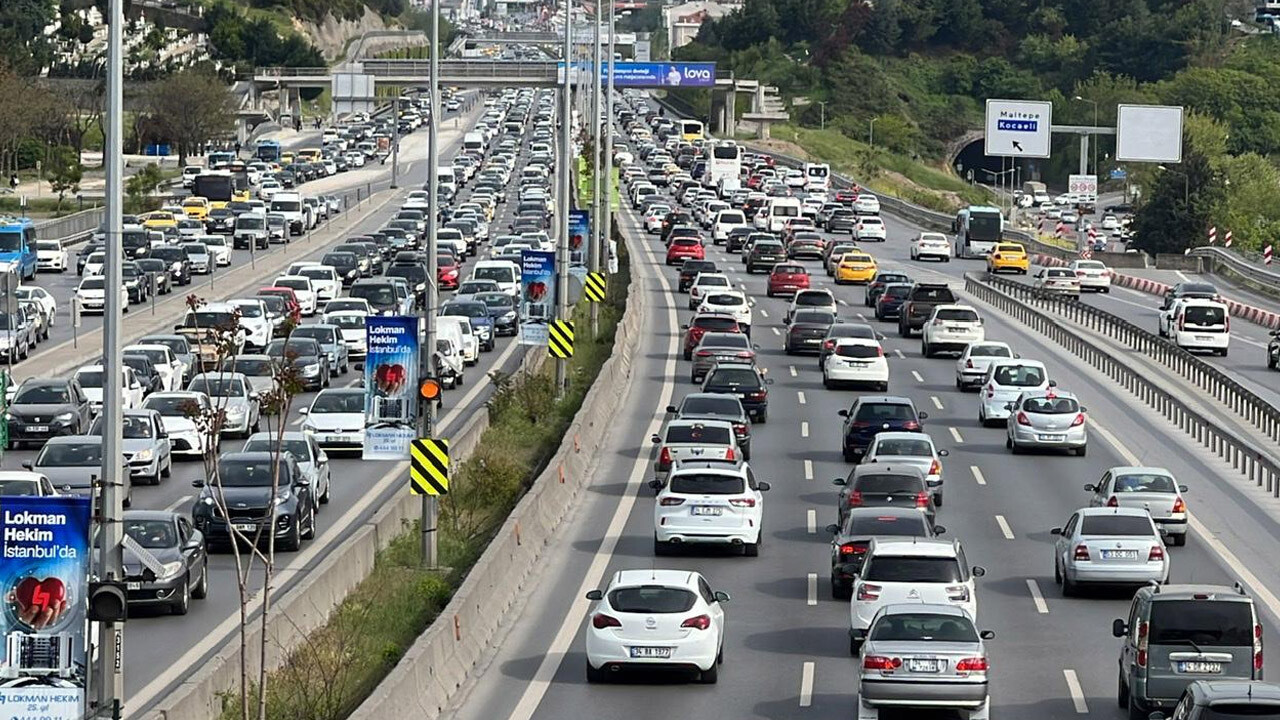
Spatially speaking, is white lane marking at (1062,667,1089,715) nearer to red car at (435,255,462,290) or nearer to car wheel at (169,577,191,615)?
car wheel at (169,577,191,615)

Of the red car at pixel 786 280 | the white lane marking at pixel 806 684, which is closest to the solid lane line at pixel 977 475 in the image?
the white lane marking at pixel 806 684

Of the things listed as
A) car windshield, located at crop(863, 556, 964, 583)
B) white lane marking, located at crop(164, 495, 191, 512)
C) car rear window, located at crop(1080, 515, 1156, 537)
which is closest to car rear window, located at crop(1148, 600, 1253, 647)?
car windshield, located at crop(863, 556, 964, 583)

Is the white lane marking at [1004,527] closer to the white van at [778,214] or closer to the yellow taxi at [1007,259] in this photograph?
the yellow taxi at [1007,259]

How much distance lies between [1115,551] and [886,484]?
502cm

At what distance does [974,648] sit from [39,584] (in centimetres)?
985

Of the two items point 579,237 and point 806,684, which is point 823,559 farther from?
point 579,237

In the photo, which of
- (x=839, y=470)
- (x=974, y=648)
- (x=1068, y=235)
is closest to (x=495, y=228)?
(x=1068, y=235)

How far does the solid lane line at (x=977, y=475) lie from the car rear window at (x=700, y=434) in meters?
5.01

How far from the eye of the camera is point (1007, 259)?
99312mm

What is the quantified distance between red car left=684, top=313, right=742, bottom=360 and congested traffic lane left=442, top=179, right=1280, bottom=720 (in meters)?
1.20

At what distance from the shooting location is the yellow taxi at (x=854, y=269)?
88250mm

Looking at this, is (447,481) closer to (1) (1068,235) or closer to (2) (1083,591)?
(2) (1083,591)

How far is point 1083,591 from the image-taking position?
32.5m

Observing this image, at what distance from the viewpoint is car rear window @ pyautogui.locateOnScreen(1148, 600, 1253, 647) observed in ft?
79.4
